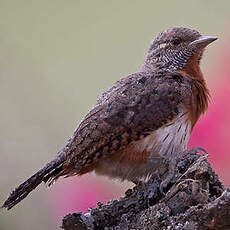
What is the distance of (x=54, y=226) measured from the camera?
4023mm

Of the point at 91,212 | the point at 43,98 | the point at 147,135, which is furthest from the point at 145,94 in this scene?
the point at 43,98

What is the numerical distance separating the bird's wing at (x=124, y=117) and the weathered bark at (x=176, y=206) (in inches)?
13.7

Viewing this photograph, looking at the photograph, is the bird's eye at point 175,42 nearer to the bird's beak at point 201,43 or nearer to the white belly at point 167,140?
the bird's beak at point 201,43

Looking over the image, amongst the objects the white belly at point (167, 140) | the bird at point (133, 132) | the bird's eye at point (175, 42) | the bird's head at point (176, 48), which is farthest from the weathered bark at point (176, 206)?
the bird's eye at point (175, 42)

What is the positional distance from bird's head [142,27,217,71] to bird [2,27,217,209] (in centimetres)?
27

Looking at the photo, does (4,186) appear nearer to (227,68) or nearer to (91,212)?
(91,212)

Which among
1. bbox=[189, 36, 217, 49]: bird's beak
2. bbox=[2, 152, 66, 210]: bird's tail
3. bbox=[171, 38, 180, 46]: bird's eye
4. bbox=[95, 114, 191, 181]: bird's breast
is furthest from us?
bbox=[171, 38, 180, 46]: bird's eye

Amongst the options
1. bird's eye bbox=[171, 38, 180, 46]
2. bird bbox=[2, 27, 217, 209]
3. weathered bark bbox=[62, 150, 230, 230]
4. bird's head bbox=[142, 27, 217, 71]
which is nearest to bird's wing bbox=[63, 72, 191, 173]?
bird bbox=[2, 27, 217, 209]

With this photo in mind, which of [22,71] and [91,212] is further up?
[22,71]

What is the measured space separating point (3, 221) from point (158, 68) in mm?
1535

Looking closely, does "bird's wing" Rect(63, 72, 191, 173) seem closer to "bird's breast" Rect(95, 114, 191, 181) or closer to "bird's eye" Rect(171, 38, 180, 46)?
"bird's breast" Rect(95, 114, 191, 181)

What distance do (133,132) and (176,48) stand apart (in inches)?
39.9

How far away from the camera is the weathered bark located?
8.30 feet

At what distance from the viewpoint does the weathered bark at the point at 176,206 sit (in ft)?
8.30
